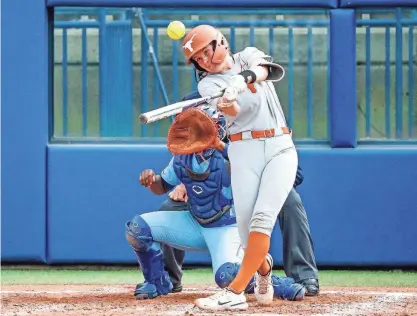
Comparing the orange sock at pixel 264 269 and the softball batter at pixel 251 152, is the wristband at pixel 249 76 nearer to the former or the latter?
A: the softball batter at pixel 251 152

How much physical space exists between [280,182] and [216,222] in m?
0.67

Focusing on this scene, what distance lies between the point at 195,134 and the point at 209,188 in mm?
368

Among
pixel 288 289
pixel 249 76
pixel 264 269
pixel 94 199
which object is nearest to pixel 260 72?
pixel 249 76

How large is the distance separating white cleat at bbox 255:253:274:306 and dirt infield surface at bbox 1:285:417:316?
6 cm

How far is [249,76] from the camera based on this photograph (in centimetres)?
612

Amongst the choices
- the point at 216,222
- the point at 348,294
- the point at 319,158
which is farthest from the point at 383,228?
the point at 216,222

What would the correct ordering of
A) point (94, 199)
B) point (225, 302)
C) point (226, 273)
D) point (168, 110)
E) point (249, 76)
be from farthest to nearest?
point (94, 199) → point (226, 273) → point (225, 302) → point (249, 76) → point (168, 110)

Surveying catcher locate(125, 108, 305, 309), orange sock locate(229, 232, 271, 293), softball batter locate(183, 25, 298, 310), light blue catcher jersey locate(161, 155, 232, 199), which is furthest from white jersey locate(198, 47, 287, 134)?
orange sock locate(229, 232, 271, 293)

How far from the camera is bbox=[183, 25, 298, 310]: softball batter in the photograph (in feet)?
20.4

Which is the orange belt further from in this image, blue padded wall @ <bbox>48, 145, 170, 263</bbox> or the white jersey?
blue padded wall @ <bbox>48, 145, 170, 263</bbox>

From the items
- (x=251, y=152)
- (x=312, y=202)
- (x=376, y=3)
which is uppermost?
(x=376, y=3)

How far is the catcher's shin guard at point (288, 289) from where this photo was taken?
267 inches

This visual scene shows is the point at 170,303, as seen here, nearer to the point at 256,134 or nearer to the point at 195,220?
the point at 195,220

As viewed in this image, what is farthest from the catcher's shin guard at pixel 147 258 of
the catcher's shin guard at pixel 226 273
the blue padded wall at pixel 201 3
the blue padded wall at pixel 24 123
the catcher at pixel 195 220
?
the blue padded wall at pixel 201 3
